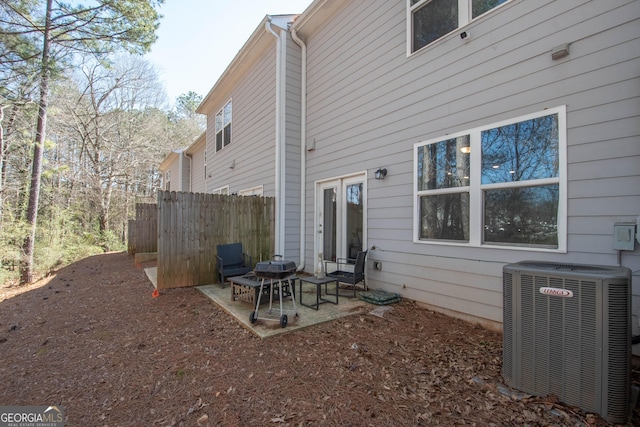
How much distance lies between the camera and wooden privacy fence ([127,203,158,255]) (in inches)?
402

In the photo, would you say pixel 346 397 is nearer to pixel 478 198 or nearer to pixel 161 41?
pixel 478 198

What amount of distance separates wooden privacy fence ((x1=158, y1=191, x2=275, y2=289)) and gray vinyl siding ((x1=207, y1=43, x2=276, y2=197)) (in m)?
0.90

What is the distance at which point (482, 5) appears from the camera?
145 inches

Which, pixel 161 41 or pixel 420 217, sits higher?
pixel 161 41

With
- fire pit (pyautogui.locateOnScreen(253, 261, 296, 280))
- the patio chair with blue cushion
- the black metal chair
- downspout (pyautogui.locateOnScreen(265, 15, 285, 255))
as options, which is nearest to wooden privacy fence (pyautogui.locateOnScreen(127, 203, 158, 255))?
the patio chair with blue cushion

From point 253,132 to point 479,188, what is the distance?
6271 mm

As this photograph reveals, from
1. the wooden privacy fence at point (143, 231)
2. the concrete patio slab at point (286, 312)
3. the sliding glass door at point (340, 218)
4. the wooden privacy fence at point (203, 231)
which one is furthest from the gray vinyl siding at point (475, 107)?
the wooden privacy fence at point (143, 231)

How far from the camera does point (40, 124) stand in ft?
24.6

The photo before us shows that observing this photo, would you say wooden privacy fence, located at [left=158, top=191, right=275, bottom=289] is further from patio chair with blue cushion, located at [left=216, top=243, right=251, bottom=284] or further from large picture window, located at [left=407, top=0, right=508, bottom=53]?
large picture window, located at [left=407, top=0, right=508, bottom=53]

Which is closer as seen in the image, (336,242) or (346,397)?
(346,397)

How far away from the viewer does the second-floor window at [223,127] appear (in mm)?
10031

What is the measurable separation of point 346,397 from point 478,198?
9.10 feet

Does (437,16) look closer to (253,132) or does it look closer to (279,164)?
(279,164)

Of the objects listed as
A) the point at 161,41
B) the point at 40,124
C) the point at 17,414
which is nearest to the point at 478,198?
the point at 17,414
